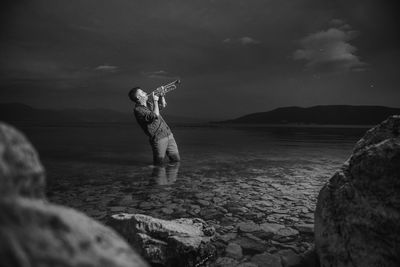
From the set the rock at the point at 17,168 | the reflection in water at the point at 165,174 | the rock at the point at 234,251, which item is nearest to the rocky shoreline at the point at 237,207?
the rock at the point at 234,251

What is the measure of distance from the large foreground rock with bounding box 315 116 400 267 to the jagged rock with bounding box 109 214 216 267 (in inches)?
53.1

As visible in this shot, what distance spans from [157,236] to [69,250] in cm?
206

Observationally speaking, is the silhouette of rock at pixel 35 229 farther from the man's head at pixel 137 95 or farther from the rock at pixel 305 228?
the man's head at pixel 137 95

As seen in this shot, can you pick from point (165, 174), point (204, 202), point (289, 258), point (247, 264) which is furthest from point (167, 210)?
point (165, 174)

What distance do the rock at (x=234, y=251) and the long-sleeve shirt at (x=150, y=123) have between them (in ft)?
20.5

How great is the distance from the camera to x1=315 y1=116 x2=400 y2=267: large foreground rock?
200cm

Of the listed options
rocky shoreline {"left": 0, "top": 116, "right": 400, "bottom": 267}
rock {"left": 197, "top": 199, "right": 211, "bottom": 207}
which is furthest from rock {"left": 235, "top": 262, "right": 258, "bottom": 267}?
rock {"left": 197, "top": 199, "right": 211, "bottom": 207}

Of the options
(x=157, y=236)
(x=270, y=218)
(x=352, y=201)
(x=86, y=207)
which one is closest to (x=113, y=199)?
(x=86, y=207)

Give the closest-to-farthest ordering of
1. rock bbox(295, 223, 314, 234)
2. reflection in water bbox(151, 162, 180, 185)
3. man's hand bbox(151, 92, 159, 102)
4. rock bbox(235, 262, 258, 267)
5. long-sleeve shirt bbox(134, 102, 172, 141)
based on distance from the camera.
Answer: rock bbox(235, 262, 258, 267) < rock bbox(295, 223, 314, 234) < reflection in water bbox(151, 162, 180, 185) < long-sleeve shirt bbox(134, 102, 172, 141) < man's hand bbox(151, 92, 159, 102)

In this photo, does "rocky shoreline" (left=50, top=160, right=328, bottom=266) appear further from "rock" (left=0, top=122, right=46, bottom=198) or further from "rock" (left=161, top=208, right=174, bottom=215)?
"rock" (left=0, top=122, right=46, bottom=198)

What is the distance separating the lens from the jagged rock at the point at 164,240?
2623 millimetres

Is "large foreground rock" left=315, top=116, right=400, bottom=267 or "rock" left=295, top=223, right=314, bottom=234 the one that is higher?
"large foreground rock" left=315, top=116, right=400, bottom=267

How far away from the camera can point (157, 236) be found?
2742 millimetres

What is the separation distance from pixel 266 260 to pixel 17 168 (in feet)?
9.20
